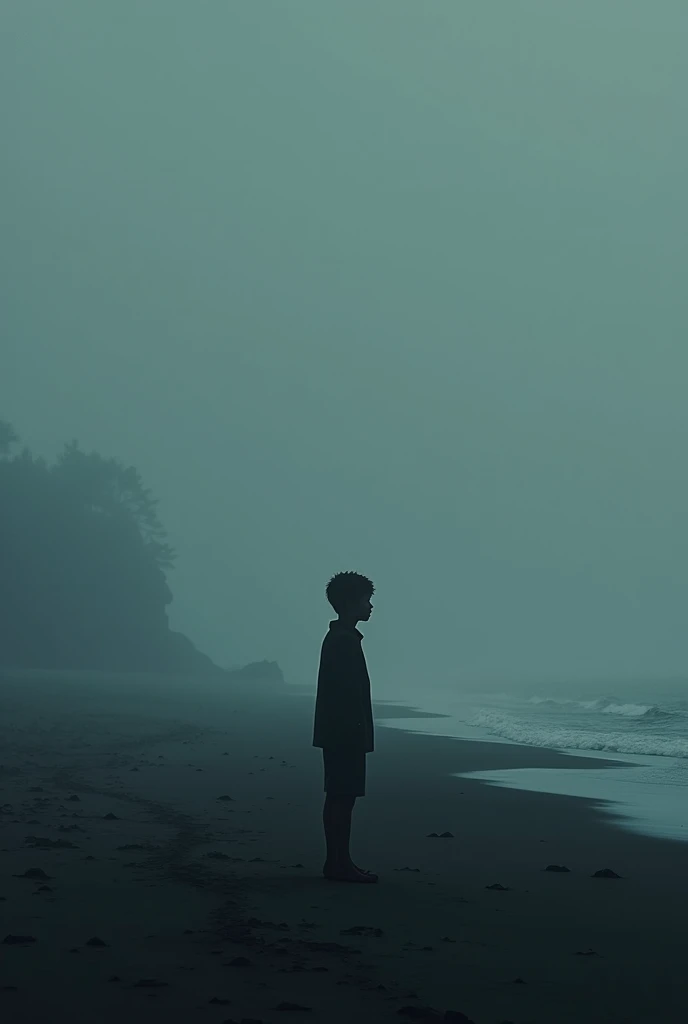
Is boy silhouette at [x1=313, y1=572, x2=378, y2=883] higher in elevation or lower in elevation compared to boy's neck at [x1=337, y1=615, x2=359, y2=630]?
lower

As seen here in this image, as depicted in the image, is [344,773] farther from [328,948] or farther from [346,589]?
[328,948]

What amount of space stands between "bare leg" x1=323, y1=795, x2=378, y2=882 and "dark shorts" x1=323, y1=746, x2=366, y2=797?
56 mm

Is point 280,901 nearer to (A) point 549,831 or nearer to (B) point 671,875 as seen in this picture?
(B) point 671,875

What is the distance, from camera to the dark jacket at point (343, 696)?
7988 millimetres

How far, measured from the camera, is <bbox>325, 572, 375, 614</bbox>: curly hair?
8.40 m

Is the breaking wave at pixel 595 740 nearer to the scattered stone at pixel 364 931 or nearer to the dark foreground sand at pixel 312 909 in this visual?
the dark foreground sand at pixel 312 909

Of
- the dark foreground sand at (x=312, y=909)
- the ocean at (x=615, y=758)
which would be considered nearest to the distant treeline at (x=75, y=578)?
the ocean at (x=615, y=758)

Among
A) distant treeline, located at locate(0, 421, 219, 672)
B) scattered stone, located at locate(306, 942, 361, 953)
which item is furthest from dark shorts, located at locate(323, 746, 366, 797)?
distant treeline, located at locate(0, 421, 219, 672)

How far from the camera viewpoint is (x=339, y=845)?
7590 millimetres

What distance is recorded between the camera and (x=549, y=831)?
33.4 feet

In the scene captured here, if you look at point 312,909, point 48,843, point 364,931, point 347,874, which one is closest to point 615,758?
point 347,874

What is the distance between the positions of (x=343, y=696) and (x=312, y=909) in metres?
1.99

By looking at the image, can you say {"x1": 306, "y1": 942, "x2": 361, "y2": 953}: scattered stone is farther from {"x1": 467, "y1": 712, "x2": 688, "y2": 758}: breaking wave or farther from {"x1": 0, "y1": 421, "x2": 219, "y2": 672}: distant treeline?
{"x1": 0, "y1": 421, "x2": 219, "y2": 672}: distant treeline

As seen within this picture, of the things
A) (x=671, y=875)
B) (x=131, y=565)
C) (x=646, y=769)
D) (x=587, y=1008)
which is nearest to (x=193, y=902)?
(x=587, y=1008)
